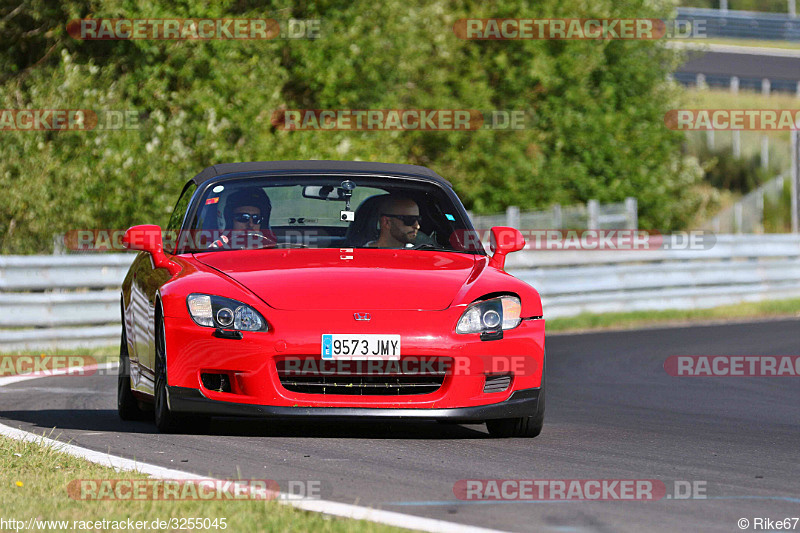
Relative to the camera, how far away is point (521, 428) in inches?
308

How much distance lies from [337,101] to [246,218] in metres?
20.9

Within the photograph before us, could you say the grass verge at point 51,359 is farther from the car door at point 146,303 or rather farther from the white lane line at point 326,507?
the white lane line at point 326,507

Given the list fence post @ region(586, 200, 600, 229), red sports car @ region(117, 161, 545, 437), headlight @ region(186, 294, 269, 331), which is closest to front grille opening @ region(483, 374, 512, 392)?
red sports car @ region(117, 161, 545, 437)

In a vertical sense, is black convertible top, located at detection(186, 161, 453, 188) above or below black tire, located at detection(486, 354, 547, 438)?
above

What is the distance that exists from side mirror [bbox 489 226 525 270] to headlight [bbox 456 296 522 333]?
837mm

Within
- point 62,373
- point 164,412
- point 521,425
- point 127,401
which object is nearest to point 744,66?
point 62,373

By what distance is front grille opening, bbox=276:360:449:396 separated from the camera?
7.25 meters

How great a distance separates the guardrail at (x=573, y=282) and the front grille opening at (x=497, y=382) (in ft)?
28.5

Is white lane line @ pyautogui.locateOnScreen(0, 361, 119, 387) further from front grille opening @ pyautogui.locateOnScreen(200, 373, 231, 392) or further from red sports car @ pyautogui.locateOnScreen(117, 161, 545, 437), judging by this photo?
front grille opening @ pyautogui.locateOnScreen(200, 373, 231, 392)

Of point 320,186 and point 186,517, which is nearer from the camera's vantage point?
point 186,517

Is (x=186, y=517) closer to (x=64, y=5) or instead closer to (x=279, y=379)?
(x=279, y=379)

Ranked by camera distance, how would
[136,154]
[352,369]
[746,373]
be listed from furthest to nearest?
[136,154], [746,373], [352,369]

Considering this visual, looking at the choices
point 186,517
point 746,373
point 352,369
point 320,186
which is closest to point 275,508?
point 186,517

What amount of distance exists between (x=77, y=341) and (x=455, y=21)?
21975 mm
